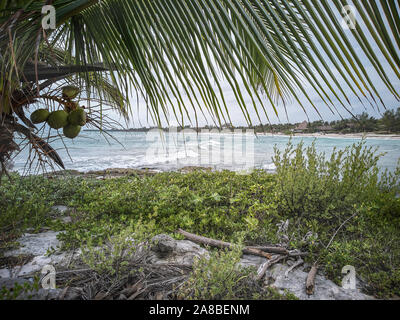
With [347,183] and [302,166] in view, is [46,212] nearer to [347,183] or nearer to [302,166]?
[302,166]

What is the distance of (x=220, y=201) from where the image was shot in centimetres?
338

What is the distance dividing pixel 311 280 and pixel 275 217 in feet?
4.07

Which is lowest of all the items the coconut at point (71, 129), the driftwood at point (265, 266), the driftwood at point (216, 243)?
the driftwood at point (265, 266)

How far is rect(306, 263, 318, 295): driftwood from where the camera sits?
159 centimetres

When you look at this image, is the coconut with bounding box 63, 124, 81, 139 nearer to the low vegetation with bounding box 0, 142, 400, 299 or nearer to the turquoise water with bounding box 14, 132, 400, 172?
the turquoise water with bounding box 14, 132, 400, 172

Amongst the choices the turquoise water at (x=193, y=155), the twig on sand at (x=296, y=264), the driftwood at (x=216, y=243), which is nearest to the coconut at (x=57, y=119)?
the turquoise water at (x=193, y=155)

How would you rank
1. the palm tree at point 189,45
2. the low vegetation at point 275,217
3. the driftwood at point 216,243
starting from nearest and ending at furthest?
the palm tree at point 189,45 < the low vegetation at point 275,217 < the driftwood at point 216,243

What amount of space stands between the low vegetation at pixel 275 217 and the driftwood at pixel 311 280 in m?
0.10

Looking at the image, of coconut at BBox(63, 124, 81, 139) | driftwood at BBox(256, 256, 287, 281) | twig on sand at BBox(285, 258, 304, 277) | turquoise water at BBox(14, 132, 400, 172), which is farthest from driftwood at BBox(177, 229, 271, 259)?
coconut at BBox(63, 124, 81, 139)

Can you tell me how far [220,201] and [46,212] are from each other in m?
2.31

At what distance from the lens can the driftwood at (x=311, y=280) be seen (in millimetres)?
1594

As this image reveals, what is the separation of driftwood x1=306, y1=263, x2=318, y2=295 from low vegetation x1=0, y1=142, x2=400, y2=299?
4.1 inches

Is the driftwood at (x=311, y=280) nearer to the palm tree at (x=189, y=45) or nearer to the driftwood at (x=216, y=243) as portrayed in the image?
the driftwood at (x=216, y=243)

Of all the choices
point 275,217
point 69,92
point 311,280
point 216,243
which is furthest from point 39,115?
point 275,217
